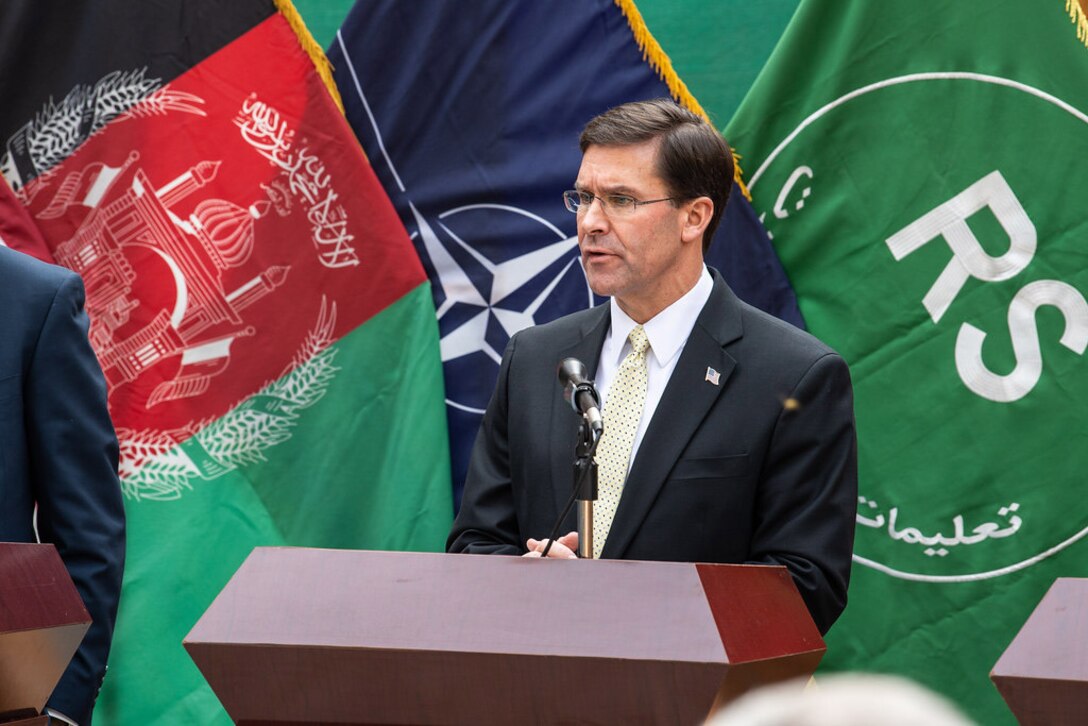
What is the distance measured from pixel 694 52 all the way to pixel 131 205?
129 centimetres

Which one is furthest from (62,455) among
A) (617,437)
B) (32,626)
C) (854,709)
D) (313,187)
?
(854,709)

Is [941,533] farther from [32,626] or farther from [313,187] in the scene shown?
[32,626]

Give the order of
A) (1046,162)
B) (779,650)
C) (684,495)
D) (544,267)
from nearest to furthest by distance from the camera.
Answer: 1. (779,650)
2. (684,495)
3. (1046,162)
4. (544,267)

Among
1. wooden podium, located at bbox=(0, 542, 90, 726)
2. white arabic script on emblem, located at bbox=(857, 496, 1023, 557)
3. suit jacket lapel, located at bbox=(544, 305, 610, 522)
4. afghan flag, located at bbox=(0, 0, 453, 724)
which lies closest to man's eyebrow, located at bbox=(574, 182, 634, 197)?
suit jacket lapel, located at bbox=(544, 305, 610, 522)

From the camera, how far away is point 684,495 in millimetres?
2205

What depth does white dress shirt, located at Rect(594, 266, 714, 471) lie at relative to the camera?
7.57 feet

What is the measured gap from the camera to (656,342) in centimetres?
234

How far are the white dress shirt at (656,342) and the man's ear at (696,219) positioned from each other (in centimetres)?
8

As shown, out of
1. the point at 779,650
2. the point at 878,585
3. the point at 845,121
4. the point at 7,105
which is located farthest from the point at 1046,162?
the point at 7,105

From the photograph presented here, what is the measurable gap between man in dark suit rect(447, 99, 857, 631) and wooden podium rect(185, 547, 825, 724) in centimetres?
55

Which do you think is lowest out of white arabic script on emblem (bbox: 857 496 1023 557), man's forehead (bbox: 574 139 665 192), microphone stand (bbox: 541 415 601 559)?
white arabic script on emblem (bbox: 857 496 1023 557)

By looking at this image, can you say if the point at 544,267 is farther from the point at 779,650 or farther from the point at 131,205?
the point at 779,650

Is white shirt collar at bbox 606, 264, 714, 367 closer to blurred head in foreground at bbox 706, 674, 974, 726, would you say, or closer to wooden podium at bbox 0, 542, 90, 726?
wooden podium at bbox 0, 542, 90, 726

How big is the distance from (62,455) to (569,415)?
79 centimetres
